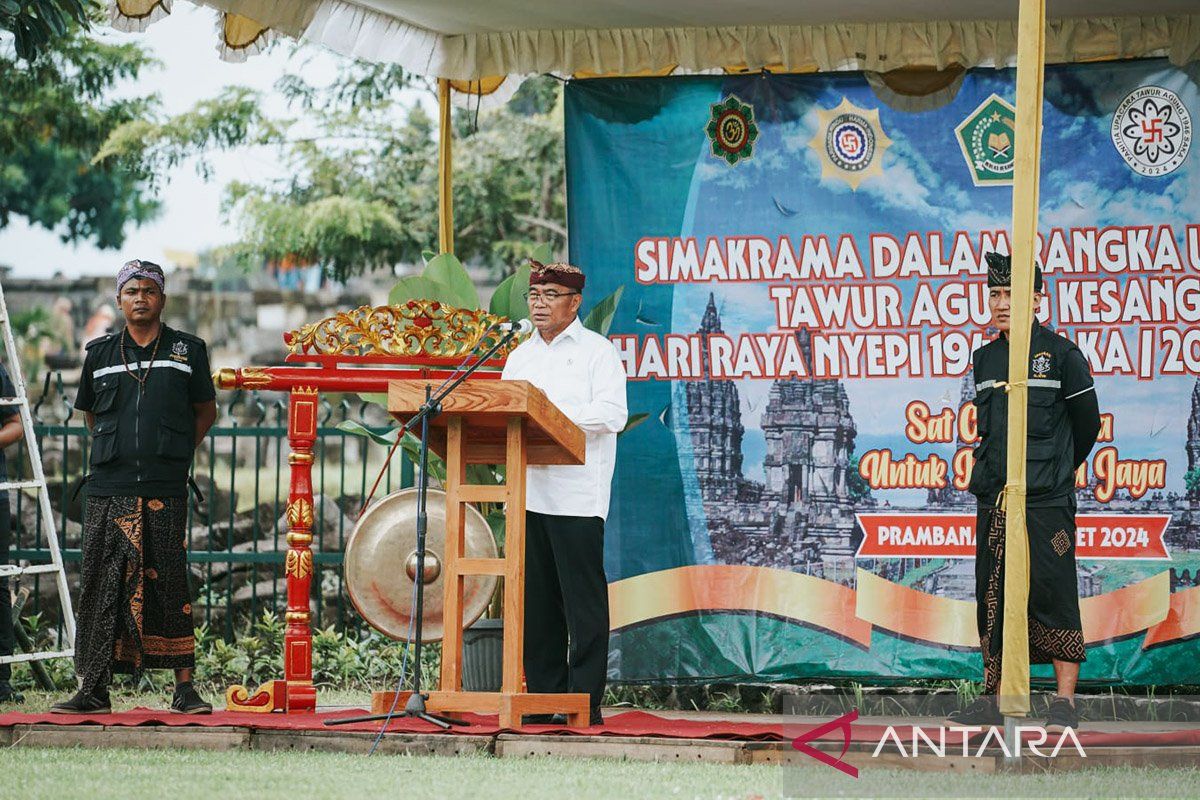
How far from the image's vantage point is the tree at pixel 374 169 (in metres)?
14.8

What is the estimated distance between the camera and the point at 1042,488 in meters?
6.30

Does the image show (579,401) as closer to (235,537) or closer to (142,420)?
(142,420)

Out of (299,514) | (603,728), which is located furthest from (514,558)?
(299,514)

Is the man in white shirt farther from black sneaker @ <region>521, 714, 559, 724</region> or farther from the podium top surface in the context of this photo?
the podium top surface

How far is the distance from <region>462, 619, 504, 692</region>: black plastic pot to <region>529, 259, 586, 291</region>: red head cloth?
1.99 m

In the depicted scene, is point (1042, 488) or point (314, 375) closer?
point (1042, 488)

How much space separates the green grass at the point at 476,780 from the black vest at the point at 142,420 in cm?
133

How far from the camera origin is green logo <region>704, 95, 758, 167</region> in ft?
26.8

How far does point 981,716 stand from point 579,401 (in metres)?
2.03

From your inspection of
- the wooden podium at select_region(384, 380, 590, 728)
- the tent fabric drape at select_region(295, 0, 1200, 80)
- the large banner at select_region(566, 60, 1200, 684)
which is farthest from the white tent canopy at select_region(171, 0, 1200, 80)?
the wooden podium at select_region(384, 380, 590, 728)

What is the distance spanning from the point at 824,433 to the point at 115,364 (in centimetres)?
342

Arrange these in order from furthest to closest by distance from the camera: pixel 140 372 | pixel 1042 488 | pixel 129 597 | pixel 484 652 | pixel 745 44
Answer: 1. pixel 745 44
2. pixel 484 652
3. pixel 140 372
4. pixel 129 597
5. pixel 1042 488

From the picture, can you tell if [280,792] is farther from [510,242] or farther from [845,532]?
[510,242]

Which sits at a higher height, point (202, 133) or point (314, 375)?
point (202, 133)
